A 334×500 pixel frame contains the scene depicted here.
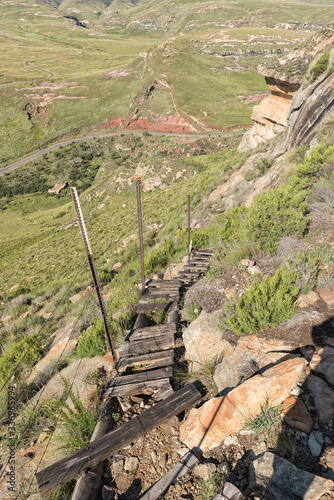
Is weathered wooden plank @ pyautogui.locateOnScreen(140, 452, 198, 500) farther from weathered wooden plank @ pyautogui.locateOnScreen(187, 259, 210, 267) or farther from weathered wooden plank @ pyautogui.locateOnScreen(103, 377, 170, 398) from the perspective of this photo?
weathered wooden plank @ pyautogui.locateOnScreen(187, 259, 210, 267)

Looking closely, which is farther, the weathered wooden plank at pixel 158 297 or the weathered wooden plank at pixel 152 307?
the weathered wooden plank at pixel 158 297

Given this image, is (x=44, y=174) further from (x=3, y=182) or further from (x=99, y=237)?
(x=99, y=237)

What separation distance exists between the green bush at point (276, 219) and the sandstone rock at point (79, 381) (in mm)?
4946

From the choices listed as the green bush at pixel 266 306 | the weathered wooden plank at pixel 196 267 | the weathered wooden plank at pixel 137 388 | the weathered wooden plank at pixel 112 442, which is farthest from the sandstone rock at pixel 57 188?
the weathered wooden plank at pixel 112 442

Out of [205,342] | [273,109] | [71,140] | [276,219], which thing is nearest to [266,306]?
[205,342]

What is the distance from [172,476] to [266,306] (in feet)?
9.93

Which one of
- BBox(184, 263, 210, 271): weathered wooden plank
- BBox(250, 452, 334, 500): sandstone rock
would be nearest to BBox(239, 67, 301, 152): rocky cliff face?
BBox(184, 263, 210, 271): weathered wooden plank

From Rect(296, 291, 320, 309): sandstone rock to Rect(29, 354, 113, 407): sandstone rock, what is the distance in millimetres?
4284

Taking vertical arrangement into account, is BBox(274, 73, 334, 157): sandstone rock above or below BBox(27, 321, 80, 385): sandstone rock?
above

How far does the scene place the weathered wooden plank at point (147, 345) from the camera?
5789 mm

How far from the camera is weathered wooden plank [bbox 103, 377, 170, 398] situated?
4.71m

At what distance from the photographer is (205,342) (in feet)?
A: 17.0

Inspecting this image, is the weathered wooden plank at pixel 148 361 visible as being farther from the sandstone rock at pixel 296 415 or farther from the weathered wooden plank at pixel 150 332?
the sandstone rock at pixel 296 415

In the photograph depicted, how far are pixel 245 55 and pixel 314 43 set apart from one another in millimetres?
115075
